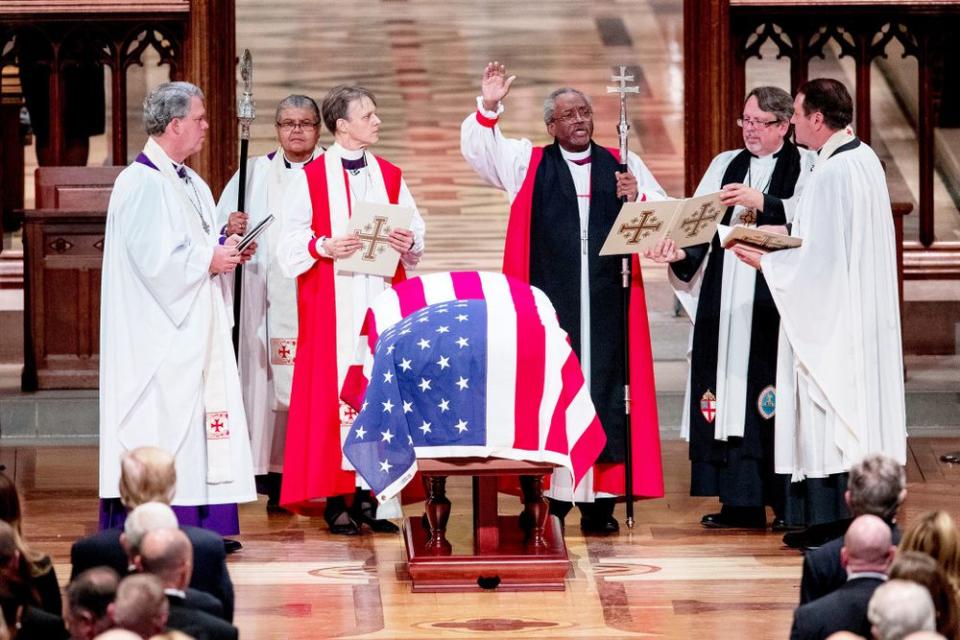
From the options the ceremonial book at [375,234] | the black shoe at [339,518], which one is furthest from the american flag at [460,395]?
the black shoe at [339,518]

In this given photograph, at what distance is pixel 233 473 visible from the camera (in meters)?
7.71

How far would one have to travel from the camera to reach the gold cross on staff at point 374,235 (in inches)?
316

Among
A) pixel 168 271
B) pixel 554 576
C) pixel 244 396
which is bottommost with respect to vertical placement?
pixel 554 576

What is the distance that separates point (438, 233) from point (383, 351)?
7.34 meters

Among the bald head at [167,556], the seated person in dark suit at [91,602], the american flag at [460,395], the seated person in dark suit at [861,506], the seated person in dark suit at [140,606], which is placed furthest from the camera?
the american flag at [460,395]

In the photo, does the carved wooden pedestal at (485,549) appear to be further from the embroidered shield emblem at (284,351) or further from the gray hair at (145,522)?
the gray hair at (145,522)

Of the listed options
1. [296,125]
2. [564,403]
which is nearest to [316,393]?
[296,125]

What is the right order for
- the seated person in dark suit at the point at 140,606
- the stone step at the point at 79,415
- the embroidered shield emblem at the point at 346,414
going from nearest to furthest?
the seated person in dark suit at the point at 140,606, the embroidered shield emblem at the point at 346,414, the stone step at the point at 79,415

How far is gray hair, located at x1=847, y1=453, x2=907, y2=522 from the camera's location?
564cm

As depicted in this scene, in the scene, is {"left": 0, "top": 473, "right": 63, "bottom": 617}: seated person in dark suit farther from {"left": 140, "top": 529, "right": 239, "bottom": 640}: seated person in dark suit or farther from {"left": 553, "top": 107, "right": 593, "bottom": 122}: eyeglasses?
{"left": 553, "top": 107, "right": 593, "bottom": 122}: eyeglasses

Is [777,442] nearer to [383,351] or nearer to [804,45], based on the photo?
[383,351]

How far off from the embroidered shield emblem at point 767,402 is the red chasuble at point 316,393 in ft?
5.70

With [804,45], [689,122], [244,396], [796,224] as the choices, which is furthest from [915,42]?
[244,396]

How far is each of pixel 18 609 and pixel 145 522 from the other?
45 centimetres
